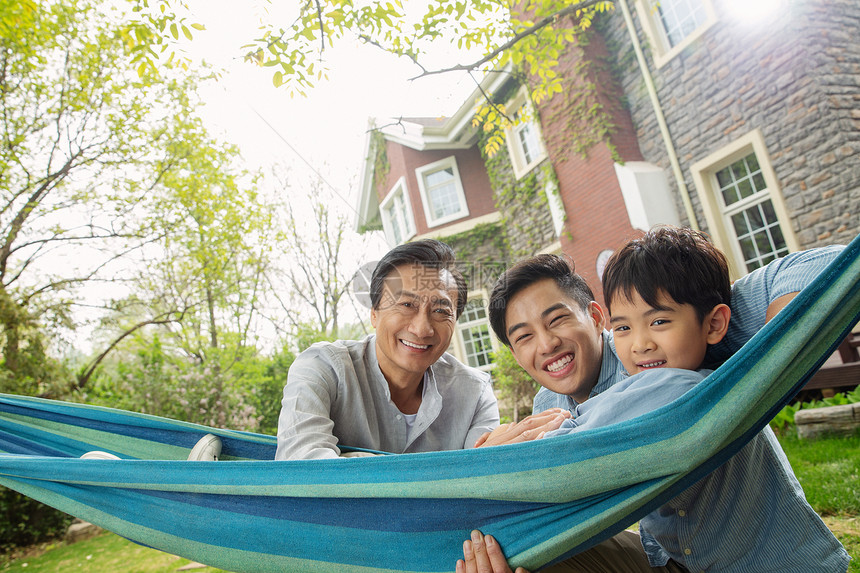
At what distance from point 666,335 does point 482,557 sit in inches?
22.3

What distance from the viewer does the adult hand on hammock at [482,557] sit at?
876 millimetres

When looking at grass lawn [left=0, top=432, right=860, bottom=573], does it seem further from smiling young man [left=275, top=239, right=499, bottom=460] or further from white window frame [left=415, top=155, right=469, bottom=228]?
white window frame [left=415, top=155, right=469, bottom=228]

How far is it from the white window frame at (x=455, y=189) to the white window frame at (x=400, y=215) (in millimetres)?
331

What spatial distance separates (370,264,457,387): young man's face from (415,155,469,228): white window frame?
24.8ft

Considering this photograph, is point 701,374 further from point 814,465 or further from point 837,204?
point 837,204

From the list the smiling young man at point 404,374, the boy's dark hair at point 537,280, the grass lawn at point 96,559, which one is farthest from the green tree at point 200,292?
the boy's dark hair at point 537,280

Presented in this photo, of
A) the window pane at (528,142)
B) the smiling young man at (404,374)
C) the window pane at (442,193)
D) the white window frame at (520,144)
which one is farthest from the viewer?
the window pane at (442,193)

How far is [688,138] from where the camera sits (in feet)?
18.0

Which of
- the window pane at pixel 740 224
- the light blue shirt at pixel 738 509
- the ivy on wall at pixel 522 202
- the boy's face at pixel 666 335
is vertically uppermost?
the ivy on wall at pixel 522 202

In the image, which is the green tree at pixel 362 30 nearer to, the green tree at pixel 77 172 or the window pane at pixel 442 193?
the green tree at pixel 77 172

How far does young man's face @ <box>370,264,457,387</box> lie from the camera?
1.62 metres

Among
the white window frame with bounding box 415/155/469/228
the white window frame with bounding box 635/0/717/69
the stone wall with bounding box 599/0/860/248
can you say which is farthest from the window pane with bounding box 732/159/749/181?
the white window frame with bounding box 415/155/469/228

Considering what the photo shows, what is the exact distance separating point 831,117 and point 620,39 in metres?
2.78

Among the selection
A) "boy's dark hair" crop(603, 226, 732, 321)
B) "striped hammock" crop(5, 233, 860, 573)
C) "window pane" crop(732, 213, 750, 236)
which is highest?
"window pane" crop(732, 213, 750, 236)
